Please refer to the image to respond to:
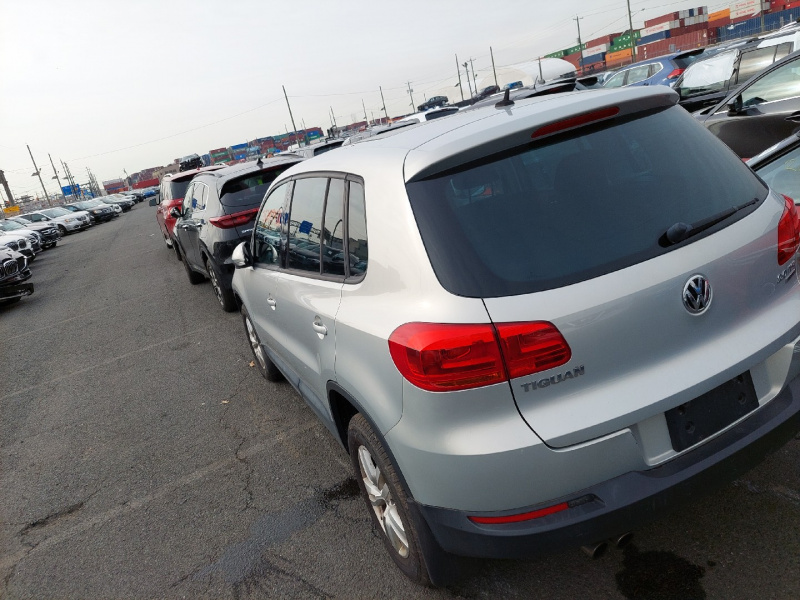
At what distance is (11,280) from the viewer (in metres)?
11.2

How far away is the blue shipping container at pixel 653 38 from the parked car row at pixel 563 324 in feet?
301

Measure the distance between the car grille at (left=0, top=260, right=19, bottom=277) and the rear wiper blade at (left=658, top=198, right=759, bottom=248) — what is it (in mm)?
11936

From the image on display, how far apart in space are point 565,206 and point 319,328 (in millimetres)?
1242

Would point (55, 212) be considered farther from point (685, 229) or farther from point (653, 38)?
point (653, 38)

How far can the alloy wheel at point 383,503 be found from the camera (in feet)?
8.29

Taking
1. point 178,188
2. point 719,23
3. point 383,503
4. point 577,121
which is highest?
point 719,23

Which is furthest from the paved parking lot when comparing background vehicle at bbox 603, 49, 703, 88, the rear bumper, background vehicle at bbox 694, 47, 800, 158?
background vehicle at bbox 603, 49, 703, 88

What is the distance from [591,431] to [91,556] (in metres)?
2.82

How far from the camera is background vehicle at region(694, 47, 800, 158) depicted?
4.95m

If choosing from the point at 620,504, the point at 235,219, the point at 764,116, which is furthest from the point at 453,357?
the point at 235,219

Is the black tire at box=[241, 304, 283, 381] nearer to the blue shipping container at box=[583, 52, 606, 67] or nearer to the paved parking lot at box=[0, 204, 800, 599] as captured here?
the paved parking lot at box=[0, 204, 800, 599]

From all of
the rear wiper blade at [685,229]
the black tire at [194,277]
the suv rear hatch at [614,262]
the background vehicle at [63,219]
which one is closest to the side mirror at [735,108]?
the suv rear hatch at [614,262]

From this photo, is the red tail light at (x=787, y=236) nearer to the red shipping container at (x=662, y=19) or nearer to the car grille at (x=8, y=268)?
the car grille at (x=8, y=268)

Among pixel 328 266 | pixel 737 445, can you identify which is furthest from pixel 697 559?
pixel 328 266
